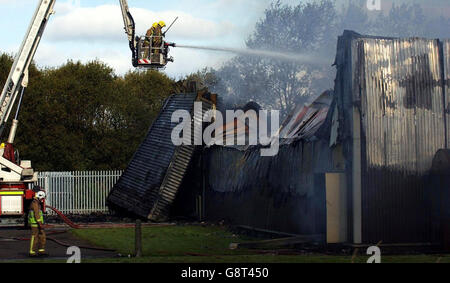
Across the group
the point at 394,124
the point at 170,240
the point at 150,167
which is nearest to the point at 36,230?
the point at 170,240

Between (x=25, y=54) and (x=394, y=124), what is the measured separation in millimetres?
13350

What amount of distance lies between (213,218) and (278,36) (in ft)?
48.7

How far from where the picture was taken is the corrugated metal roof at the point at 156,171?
31.7m

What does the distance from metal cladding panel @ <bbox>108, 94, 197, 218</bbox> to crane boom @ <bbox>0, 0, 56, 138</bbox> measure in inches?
293

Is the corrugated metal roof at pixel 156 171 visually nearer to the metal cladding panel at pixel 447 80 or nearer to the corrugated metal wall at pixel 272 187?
the corrugated metal wall at pixel 272 187

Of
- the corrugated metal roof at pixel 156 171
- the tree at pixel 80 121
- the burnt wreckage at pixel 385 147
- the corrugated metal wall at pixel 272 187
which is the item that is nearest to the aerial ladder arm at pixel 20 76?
the corrugated metal roof at pixel 156 171

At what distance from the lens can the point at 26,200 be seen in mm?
26219

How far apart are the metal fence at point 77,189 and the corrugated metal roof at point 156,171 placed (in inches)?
250

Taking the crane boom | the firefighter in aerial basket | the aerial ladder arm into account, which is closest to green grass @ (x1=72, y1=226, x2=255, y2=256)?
the firefighter in aerial basket

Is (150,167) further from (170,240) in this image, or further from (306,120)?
(170,240)

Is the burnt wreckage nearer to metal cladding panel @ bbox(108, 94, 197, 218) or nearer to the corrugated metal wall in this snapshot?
the corrugated metal wall

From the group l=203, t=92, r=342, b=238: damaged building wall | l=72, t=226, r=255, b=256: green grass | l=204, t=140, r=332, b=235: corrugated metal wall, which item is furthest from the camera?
l=204, t=140, r=332, b=235: corrugated metal wall

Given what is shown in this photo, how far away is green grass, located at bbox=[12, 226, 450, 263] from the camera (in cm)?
1642
